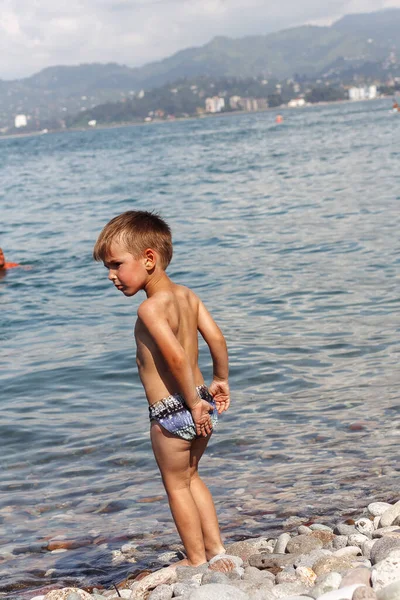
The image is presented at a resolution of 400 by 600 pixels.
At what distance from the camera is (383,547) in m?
3.53

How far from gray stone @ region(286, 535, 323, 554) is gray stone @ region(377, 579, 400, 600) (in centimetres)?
122

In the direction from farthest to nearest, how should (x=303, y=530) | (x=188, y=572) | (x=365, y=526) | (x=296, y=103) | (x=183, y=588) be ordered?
(x=296, y=103) < (x=303, y=530) < (x=365, y=526) < (x=188, y=572) < (x=183, y=588)

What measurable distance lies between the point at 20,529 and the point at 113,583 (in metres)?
1.07

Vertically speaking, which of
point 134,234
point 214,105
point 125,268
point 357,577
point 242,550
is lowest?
point 242,550

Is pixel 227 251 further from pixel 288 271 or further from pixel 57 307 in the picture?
pixel 57 307

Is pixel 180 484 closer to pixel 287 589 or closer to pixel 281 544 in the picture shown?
pixel 281 544

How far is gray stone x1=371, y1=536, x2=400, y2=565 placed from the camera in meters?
3.45

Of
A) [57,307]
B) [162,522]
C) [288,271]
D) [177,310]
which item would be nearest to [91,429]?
[162,522]

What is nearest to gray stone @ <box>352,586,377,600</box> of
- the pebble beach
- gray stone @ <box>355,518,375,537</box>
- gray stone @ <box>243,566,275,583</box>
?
the pebble beach

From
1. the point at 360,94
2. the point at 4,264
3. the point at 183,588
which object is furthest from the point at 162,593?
the point at 360,94

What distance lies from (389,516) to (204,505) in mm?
941

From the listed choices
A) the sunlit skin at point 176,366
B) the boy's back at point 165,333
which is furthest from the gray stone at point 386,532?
the boy's back at point 165,333

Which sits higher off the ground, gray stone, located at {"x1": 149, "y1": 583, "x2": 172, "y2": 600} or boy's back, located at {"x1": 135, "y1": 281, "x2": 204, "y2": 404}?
boy's back, located at {"x1": 135, "y1": 281, "x2": 204, "y2": 404}

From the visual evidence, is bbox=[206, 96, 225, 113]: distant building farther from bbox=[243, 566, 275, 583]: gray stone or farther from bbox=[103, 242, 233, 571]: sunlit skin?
bbox=[243, 566, 275, 583]: gray stone
